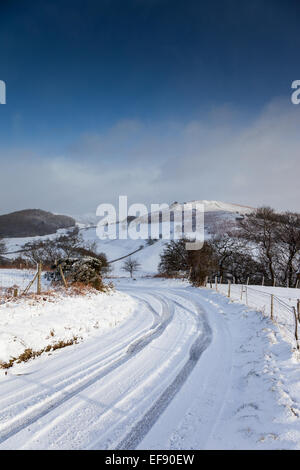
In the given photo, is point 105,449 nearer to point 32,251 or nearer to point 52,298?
point 52,298

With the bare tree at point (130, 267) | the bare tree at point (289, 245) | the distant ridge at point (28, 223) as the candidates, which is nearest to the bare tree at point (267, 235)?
the bare tree at point (289, 245)

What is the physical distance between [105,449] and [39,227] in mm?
146643

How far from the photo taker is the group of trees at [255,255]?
28203 millimetres

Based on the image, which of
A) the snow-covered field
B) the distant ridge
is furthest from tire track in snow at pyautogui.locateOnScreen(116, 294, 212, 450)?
the distant ridge

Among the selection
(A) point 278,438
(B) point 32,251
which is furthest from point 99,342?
(B) point 32,251

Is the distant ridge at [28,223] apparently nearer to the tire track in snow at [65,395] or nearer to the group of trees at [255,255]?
the group of trees at [255,255]

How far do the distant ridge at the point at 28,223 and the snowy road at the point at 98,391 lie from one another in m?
119

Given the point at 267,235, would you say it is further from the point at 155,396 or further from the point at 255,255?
the point at 155,396

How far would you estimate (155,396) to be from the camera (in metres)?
4.21

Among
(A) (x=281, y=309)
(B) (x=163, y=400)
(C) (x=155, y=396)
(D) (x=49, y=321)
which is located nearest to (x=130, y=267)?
(A) (x=281, y=309)

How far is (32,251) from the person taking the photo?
41594mm

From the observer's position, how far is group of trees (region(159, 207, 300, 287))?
2820 centimetres

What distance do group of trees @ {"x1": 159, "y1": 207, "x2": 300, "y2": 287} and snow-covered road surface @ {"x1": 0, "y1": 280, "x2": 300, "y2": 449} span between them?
65.4ft

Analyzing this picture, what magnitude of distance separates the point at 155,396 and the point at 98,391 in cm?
110
